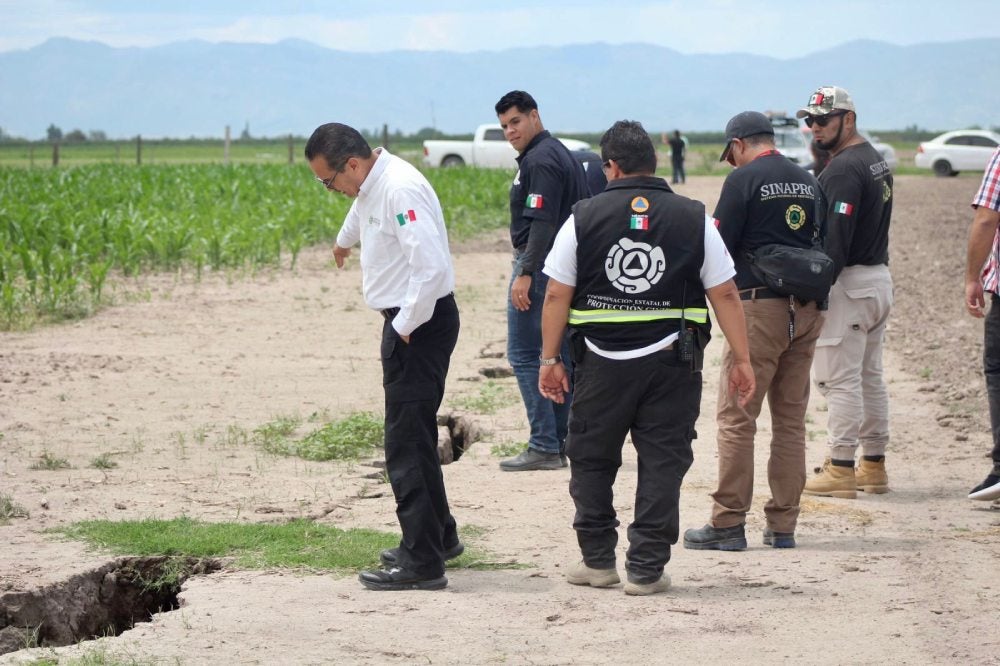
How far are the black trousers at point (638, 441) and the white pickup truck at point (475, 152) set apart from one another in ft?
132

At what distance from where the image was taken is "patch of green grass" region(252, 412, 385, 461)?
27.3ft

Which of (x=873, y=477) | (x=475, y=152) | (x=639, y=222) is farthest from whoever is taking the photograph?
(x=475, y=152)

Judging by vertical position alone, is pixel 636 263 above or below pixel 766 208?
below

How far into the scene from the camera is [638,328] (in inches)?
209

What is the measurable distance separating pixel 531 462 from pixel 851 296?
7.23 ft

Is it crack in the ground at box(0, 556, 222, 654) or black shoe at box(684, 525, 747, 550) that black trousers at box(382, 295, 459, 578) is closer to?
crack in the ground at box(0, 556, 222, 654)

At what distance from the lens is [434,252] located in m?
5.40

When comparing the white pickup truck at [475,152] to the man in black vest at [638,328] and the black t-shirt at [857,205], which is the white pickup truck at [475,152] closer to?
the black t-shirt at [857,205]

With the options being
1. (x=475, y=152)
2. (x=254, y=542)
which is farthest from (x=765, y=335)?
(x=475, y=152)

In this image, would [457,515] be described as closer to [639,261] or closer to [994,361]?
[639,261]

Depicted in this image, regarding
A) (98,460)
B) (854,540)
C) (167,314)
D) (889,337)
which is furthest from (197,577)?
(889,337)

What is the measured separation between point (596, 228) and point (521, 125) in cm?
248

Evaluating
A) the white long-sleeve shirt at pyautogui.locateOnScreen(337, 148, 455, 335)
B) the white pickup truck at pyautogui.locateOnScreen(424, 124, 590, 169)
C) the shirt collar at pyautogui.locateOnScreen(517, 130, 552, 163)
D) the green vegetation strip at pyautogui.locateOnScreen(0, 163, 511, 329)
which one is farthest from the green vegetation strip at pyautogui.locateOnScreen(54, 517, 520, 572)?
the white pickup truck at pyautogui.locateOnScreen(424, 124, 590, 169)

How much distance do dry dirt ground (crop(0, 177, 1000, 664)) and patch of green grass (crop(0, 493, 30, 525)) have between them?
0.07 m
